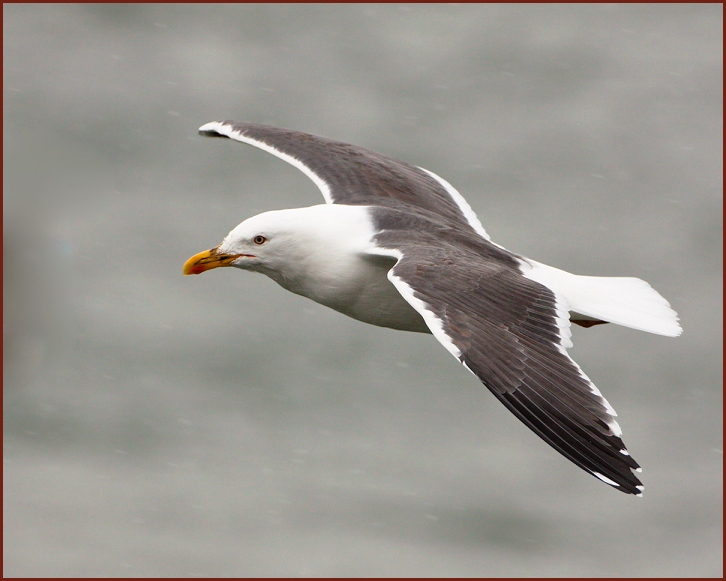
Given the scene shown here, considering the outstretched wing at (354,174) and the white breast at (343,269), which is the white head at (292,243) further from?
the outstretched wing at (354,174)

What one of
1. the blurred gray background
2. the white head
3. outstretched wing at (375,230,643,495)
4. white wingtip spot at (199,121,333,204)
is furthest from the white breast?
the blurred gray background

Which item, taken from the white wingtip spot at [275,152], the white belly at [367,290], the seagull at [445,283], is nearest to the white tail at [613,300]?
the seagull at [445,283]

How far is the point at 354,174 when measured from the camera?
7508 millimetres

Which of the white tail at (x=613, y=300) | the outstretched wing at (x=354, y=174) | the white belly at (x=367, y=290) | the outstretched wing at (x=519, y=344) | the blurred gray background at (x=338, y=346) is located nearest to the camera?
the outstretched wing at (x=519, y=344)

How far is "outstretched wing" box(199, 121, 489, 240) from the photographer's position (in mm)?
7336

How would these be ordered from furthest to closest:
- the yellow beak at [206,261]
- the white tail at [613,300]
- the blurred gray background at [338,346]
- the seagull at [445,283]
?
the blurred gray background at [338,346] → the yellow beak at [206,261] → the white tail at [613,300] → the seagull at [445,283]

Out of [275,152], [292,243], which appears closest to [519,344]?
[292,243]

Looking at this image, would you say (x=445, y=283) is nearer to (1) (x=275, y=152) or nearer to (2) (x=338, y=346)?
(1) (x=275, y=152)

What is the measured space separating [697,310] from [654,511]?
2974 mm

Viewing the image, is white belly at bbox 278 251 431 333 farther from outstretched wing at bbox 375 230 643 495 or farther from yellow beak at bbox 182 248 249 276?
yellow beak at bbox 182 248 249 276

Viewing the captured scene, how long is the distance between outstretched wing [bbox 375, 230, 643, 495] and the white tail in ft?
1.32

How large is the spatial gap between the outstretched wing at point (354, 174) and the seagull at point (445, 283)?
0.01 m

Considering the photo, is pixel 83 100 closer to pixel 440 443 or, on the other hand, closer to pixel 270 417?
pixel 270 417

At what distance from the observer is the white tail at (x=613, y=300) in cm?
604
